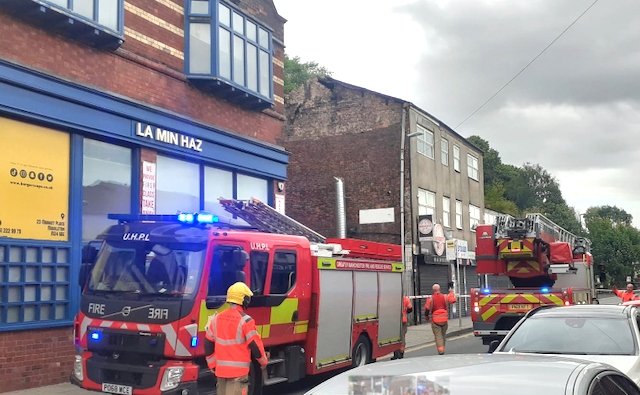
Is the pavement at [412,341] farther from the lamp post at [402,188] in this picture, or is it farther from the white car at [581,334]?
the white car at [581,334]

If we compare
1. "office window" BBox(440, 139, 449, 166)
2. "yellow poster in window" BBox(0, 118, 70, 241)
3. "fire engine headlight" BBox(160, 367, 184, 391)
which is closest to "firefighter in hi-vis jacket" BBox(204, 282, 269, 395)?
"fire engine headlight" BBox(160, 367, 184, 391)

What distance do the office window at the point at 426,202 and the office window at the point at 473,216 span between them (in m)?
5.47

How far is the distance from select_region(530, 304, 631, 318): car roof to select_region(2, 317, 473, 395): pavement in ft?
22.3

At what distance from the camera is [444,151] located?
30.2 m

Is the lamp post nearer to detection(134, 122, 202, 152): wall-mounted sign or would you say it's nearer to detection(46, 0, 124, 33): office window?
detection(134, 122, 202, 152): wall-mounted sign

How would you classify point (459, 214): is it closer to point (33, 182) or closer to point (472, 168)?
point (472, 168)

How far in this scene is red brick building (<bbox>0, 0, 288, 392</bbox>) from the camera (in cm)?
1066

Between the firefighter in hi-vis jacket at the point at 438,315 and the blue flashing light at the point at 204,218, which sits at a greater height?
the blue flashing light at the point at 204,218

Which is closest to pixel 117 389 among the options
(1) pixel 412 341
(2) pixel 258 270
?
(2) pixel 258 270

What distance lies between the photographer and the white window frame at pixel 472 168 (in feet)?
110

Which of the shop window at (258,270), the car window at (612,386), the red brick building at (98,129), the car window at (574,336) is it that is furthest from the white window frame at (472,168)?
the car window at (612,386)

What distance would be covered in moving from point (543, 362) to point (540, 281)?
13726mm

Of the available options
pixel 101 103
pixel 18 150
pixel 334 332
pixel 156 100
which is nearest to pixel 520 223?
pixel 334 332

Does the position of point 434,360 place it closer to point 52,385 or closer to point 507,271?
point 52,385
